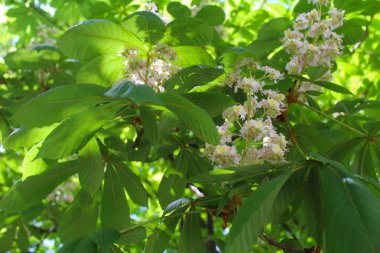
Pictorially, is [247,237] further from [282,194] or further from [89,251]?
[89,251]

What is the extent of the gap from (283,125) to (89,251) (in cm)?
98

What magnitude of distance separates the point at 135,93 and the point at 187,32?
692 millimetres

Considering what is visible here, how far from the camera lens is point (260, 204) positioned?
110 cm

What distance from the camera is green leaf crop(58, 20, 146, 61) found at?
1.56 metres

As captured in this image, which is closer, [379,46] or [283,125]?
[283,125]

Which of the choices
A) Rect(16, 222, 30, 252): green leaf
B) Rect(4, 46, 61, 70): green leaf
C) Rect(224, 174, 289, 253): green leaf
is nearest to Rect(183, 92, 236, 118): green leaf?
Rect(224, 174, 289, 253): green leaf

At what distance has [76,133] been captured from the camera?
134 cm

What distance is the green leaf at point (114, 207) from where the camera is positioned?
197 centimetres

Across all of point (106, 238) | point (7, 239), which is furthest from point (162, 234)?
point (7, 239)

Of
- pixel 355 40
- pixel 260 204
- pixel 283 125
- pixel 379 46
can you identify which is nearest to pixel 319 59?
pixel 283 125

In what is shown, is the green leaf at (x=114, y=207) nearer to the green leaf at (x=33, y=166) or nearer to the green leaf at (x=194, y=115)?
the green leaf at (x=33, y=166)

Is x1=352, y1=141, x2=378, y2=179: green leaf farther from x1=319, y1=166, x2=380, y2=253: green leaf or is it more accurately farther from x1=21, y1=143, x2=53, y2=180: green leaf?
x1=21, y1=143, x2=53, y2=180: green leaf

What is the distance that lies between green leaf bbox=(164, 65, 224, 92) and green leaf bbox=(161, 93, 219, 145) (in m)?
0.32

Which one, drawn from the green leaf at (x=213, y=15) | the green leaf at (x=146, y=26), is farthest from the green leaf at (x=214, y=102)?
the green leaf at (x=213, y=15)
